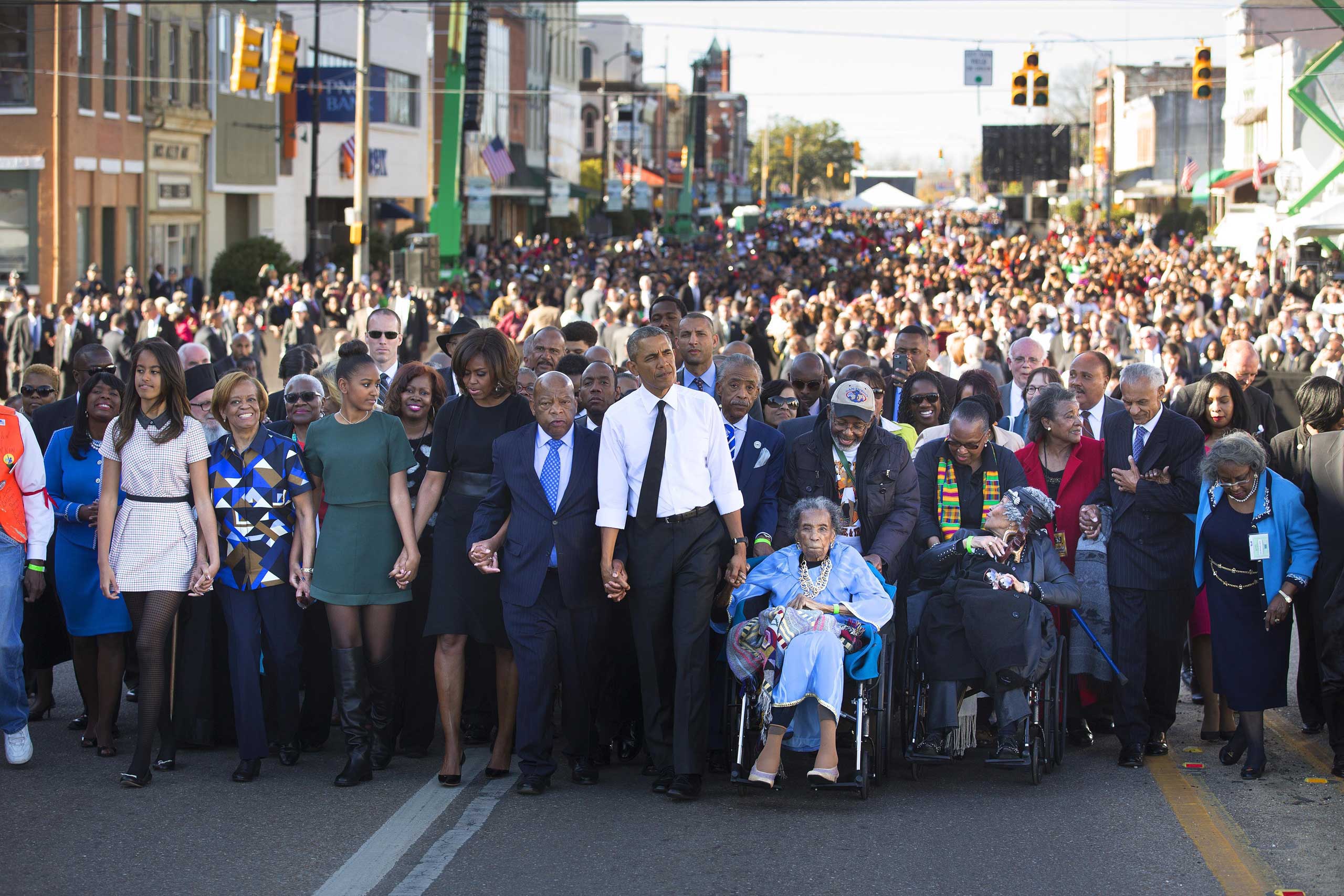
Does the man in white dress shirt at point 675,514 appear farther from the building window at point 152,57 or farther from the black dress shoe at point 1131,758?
the building window at point 152,57

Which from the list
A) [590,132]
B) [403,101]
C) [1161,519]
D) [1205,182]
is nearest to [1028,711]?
[1161,519]

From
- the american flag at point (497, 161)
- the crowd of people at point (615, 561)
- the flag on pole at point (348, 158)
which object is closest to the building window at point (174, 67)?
the flag on pole at point (348, 158)

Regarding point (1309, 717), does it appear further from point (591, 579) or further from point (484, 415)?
point (484, 415)

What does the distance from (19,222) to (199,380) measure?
26.4m

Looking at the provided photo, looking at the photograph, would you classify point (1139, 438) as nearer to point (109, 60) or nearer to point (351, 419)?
point (351, 419)

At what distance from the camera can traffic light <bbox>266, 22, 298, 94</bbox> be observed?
29.5m

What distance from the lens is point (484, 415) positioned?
25.6ft

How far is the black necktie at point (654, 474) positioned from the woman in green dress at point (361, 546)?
3.80ft

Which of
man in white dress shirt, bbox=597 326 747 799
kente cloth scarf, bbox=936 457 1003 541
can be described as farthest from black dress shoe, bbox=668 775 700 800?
kente cloth scarf, bbox=936 457 1003 541

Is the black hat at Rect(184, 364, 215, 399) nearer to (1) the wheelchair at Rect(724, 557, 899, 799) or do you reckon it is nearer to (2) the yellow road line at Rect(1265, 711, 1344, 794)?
(1) the wheelchair at Rect(724, 557, 899, 799)

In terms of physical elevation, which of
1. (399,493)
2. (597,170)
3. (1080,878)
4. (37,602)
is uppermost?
(597,170)

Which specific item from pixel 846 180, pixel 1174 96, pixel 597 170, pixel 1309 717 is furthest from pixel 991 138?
pixel 846 180

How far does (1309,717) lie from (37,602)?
6.77 m

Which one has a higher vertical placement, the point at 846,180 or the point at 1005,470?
the point at 846,180
